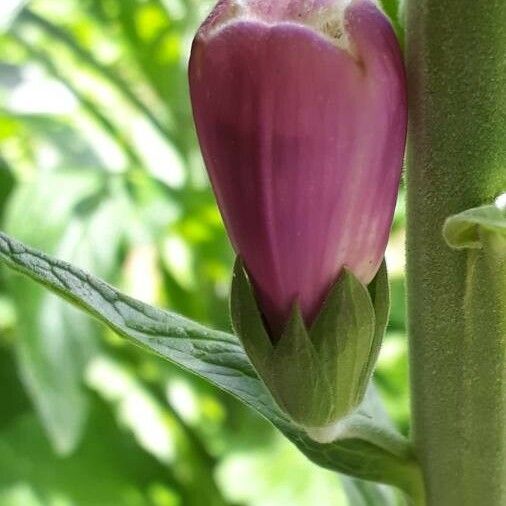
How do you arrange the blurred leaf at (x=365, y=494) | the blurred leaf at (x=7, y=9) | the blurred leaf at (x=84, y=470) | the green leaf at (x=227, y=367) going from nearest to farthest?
the green leaf at (x=227, y=367) → the blurred leaf at (x=365, y=494) → the blurred leaf at (x=7, y=9) → the blurred leaf at (x=84, y=470)

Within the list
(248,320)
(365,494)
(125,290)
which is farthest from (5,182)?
(248,320)

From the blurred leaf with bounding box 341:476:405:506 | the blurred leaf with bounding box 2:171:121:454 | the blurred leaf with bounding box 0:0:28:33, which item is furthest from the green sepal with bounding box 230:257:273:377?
the blurred leaf with bounding box 2:171:121:454

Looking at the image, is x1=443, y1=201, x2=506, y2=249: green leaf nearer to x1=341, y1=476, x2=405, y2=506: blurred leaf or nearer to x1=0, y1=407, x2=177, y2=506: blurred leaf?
x1=341, y1=476, x2=405, y2=506: blurred leaf

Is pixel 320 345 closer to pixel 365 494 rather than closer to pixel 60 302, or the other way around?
pixel 365 494

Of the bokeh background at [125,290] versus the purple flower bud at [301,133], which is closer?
the purple flower bud at [301,133]

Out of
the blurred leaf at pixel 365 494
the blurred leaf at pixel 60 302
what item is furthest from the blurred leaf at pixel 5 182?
the blurred leaf at pixel 365 494

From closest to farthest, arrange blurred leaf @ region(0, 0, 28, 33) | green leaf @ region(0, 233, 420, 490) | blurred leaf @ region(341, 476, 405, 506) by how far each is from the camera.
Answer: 1. green leaf @ region(0, 233, 420, 490)
2. blurred leaf @ region(341, 476, 405, 506)
3. blurred leaf @ region(0, 0, 28, 33)

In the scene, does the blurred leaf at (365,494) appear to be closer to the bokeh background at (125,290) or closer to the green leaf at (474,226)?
the green leaf at (474,226)

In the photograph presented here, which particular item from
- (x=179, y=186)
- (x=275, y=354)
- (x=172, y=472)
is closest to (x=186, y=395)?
(x=172, y=472)
